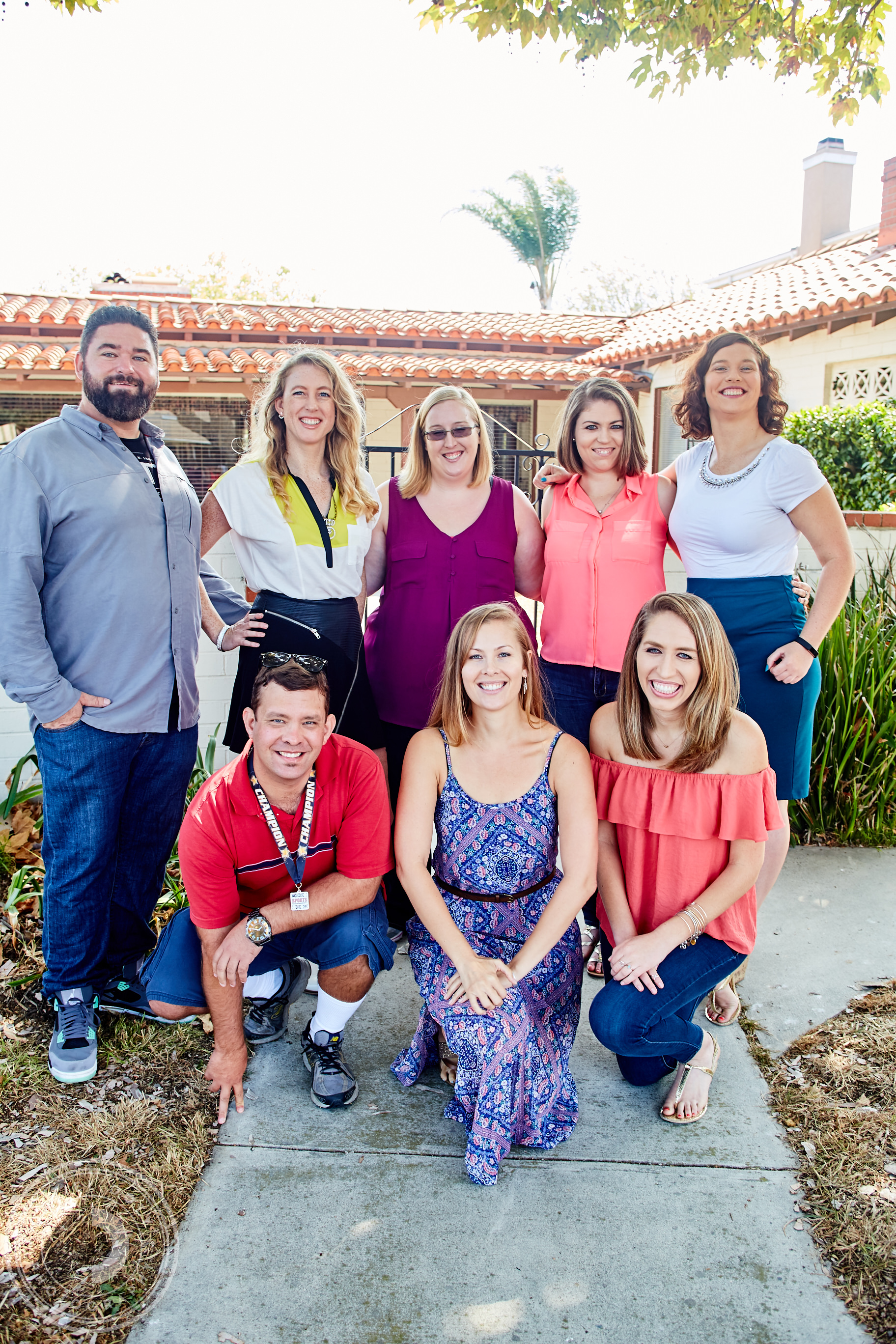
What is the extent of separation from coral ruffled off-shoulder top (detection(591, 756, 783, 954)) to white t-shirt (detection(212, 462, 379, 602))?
101cm

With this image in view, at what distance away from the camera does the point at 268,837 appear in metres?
2.54

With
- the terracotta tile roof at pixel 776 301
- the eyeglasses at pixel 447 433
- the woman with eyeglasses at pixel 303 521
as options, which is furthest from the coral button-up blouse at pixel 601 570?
the terracotta tile roof at pixel 776 301

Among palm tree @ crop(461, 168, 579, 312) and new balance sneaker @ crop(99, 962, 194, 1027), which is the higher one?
palm tree @ crop(461, 168, 579, 312)

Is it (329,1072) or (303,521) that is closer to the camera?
(329,1072)

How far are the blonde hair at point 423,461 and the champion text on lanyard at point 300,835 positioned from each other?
1084 millimetres

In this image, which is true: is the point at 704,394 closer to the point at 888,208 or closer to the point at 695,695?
the point at 695,695

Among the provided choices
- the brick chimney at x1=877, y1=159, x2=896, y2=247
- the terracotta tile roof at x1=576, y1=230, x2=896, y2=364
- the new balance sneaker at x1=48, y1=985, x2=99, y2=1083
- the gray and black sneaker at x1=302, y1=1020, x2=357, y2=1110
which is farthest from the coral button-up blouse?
the brick chimney at x1=877, y1=159, x2=896, y2=247

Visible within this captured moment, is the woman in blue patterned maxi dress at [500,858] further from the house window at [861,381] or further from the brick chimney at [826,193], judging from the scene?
the brick chimney at [826,193]

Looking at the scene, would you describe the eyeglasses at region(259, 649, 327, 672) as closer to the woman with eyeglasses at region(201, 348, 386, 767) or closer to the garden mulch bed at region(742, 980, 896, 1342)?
the woman with eyeglasses at region(201, 348, 386, 767)

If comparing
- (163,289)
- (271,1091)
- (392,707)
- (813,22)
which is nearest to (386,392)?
(163,289)

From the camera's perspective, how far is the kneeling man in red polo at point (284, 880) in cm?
244

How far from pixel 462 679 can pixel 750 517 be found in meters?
1.07

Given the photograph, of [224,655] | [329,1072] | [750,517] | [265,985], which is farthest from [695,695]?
[224,655]

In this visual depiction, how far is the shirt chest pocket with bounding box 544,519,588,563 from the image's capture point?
2984 millimetres
